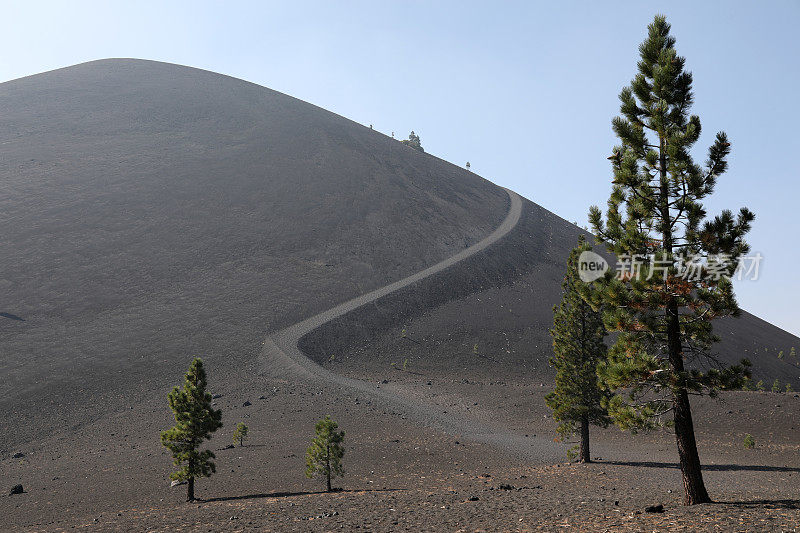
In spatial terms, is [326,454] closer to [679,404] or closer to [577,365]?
[577,365]

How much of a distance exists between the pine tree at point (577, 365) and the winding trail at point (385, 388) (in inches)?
158

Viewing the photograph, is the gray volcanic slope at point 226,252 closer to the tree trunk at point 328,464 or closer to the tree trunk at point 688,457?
the tree trunk at point 328,464

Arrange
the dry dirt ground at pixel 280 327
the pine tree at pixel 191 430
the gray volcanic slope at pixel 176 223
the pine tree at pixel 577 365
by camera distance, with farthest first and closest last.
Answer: the gray volcanic slope at pixel 176 223 < the pine tree at pixel 577 365 < the pine tree at pixel 191 430 < the dry dirt ground at pixel 280 327

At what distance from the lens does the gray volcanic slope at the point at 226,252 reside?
54.7m

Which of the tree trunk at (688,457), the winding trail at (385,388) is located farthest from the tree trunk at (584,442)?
the tree trunk at (688,457)

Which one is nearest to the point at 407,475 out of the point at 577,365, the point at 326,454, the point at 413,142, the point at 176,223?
the point at 326,454

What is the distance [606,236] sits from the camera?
16.0m

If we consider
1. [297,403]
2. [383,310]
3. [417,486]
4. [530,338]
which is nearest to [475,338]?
[530,338]

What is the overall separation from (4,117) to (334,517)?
136 m

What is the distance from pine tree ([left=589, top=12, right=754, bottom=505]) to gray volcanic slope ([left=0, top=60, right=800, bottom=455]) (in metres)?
41.6

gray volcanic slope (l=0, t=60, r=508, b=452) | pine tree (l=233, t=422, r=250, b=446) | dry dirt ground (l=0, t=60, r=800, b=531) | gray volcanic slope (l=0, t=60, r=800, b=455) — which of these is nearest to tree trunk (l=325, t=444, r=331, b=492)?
dry dirt ground (l=0, t=60, r=800, b=531)

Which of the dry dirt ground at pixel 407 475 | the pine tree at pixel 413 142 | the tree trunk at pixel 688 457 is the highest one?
the pine tree at pixel 413 142

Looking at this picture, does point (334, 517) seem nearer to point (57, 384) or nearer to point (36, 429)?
point (36, 429)

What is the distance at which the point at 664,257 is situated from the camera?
1504 centimetres
